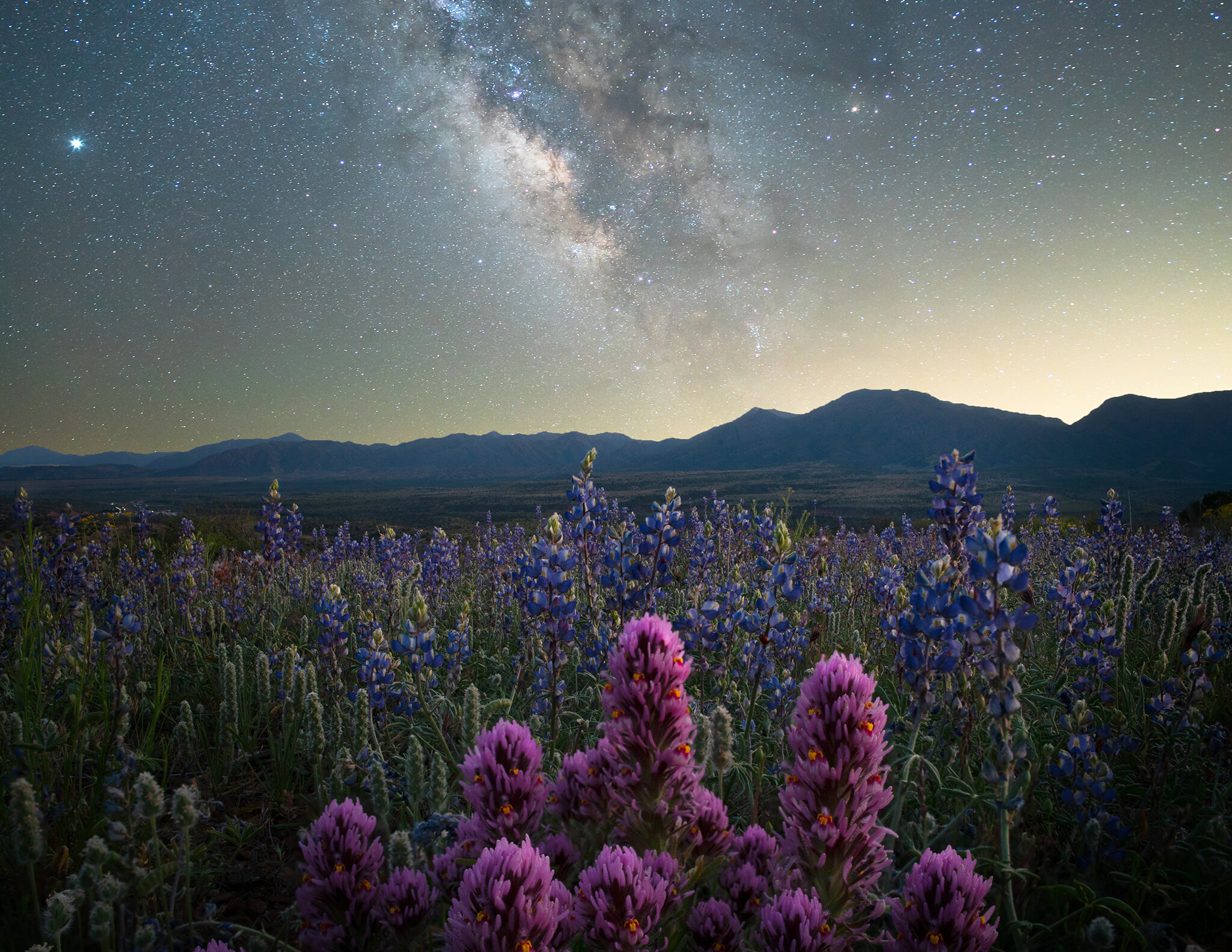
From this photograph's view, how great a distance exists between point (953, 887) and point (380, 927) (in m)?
1.66

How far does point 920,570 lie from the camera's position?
11.1ft

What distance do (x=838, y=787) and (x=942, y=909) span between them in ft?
1.19

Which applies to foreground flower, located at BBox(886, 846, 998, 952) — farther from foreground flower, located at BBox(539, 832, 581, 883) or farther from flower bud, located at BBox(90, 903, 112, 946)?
flower bud, located at BBox(90, 903, 112, 946)

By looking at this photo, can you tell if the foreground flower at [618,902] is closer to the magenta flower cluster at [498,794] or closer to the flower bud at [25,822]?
the magenta flower cluster at [498,794]

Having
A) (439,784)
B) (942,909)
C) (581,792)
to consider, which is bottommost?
(439,784)

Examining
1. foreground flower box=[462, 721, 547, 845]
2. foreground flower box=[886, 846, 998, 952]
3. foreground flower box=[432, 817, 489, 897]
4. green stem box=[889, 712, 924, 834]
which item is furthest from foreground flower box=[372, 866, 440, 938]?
green stem box=[889, 712, 924, 834]

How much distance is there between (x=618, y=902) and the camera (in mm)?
1366

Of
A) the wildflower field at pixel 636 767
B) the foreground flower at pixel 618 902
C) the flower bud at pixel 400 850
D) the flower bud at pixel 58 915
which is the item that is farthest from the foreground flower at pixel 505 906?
the flower bud at pixel 58 915

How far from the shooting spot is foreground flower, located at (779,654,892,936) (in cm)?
158

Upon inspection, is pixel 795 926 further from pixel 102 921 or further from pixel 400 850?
pixel 102 921

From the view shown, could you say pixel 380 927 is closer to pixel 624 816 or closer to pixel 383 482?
pixel 624 816

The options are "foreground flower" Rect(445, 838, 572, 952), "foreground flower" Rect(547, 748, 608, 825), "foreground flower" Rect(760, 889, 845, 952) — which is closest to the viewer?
"foreground flower" Rect(445, 838, 572, 952)

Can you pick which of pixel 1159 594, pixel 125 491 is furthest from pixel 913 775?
pixel 125 491

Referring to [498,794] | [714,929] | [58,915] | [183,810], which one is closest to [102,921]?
[58,915]
